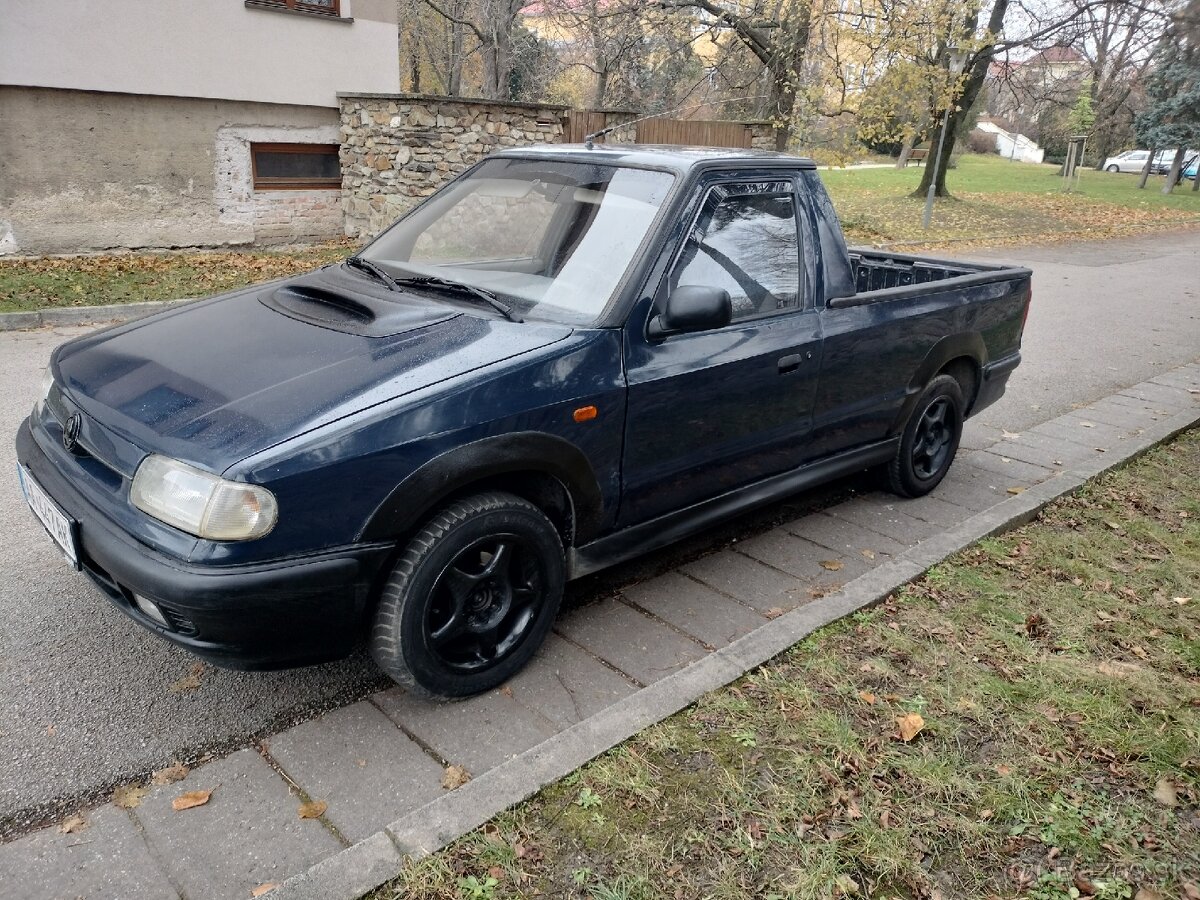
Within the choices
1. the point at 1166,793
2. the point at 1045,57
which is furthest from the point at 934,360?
the point at 1045,57

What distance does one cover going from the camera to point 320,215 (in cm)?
1416

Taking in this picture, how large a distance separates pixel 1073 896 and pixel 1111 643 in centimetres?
160

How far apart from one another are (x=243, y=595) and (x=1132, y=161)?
209 ft

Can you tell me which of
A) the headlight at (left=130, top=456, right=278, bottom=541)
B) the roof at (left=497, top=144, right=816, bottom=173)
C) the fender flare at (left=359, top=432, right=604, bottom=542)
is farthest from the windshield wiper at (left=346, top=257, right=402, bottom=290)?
the headlight at (left=130, top=456, right=278, bottom=541)

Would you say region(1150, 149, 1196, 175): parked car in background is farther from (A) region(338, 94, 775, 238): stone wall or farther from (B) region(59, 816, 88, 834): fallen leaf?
(B) region(59, 816, 88, 834): fallen leaf

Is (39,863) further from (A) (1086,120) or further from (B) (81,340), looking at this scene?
(A) (1086,120)

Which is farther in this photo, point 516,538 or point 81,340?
point 81,340

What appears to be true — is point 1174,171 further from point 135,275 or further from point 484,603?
point 484,603

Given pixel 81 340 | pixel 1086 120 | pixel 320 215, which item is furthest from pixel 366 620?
pixel 1086 120

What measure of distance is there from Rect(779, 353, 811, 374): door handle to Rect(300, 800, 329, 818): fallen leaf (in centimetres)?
248

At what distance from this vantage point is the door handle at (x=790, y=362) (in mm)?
3949

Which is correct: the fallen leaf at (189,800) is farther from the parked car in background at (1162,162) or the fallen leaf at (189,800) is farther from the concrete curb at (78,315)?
the parked car in background at (1162,162)

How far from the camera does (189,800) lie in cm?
266

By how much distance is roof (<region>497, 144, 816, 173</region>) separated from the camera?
3.74m
